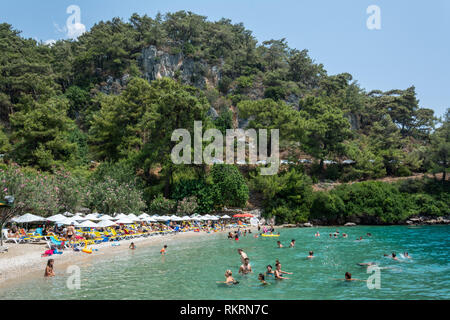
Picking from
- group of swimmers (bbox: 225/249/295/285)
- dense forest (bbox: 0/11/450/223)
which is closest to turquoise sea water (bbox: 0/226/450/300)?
group of swimmers (bbox: 225/249/295/285)

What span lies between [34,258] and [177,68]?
208 ft

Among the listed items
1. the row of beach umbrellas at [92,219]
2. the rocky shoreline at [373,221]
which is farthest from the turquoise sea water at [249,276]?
the rocky shoreline at [373,221]

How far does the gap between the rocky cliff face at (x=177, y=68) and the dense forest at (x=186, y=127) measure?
0.26m

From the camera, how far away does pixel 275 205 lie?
44.1 m

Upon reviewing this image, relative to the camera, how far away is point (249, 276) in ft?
50.7

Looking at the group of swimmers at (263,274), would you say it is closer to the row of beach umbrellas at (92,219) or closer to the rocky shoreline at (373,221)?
the row of beach umbrellas at (92,219)

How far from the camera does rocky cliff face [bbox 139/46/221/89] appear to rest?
7225 centimetres

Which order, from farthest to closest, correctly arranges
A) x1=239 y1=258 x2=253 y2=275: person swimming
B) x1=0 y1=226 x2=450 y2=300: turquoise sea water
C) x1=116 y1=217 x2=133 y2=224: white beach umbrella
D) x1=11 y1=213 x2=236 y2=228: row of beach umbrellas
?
x1=116 y1=217 x2=133 y2=224: white beach umbrella < x1=11 y1=213 x2=236 y2=228: row of beach umbrellas < x1=239 y1=258 x2=253 y2=275: person swimming < x1=0 y1=226 x2=450 y2=300: turquoise sea water

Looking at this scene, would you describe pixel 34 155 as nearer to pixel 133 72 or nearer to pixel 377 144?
pixel 133 72

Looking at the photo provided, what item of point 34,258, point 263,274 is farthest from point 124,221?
point 263,274

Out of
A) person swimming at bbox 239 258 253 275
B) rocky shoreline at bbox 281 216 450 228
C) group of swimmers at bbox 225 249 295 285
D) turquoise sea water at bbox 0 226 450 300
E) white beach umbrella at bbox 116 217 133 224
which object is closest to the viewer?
turquoise sea water at bbox 0 226 450 300

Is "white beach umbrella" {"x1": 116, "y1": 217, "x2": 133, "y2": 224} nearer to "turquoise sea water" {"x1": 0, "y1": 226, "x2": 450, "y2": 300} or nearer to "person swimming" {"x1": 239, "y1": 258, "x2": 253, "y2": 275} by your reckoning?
"turquoise sea water" {"x1": 0, "y1": 226, "x2": 450, "y2": 300}

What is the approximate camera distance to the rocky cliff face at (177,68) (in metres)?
72.2

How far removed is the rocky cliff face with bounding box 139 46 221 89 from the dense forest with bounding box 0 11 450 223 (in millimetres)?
262
